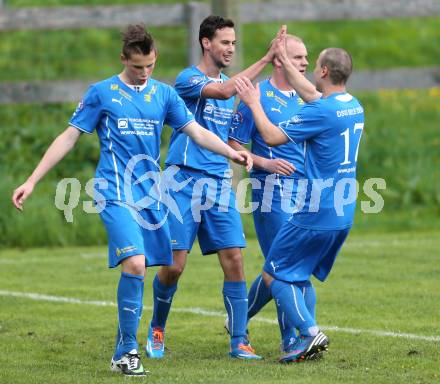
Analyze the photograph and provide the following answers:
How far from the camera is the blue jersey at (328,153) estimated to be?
7.25 meters

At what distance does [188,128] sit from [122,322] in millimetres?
1315

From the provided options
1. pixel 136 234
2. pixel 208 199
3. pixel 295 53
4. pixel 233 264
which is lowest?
pixel 233 264

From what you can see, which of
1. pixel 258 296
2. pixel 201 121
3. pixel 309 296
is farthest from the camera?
pixel 258 296

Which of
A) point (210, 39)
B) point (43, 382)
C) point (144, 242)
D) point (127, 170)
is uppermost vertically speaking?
point (210, 39)

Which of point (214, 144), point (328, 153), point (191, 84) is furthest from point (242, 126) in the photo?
point (328, 153)

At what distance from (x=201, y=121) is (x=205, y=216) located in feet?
2.15

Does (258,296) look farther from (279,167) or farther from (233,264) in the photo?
(279,167)

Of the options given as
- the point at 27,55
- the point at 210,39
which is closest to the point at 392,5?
the point at 27,55

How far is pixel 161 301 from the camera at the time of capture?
8148mm

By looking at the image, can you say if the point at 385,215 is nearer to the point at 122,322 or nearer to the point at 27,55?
the point at 27,55

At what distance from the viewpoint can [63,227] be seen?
47.8 feet

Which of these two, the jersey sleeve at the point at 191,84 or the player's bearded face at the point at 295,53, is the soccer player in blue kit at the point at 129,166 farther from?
the player's bearded face at the point at 295,53

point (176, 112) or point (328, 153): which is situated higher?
point (176, 112)

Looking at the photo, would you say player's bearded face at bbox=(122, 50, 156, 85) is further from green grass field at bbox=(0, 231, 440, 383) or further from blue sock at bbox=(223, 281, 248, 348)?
green grass field at bbox=(0, 231, 440, 383)
